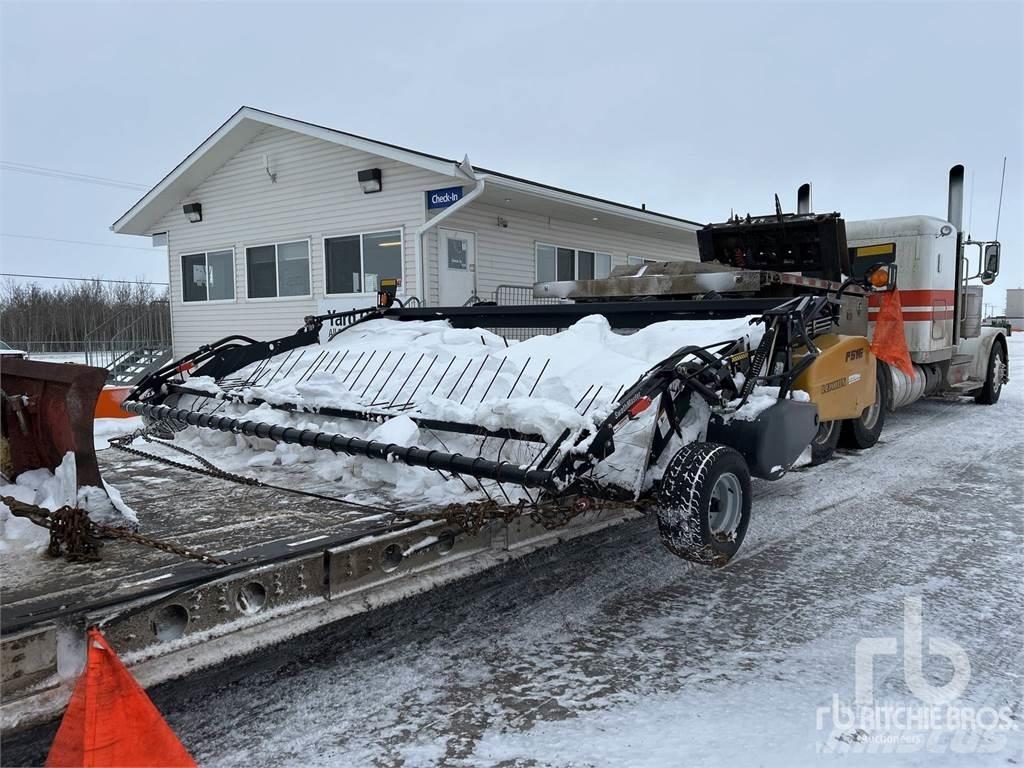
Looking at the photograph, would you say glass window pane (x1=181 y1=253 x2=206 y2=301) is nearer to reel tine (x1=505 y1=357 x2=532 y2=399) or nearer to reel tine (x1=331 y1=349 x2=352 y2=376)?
reel tine (x1=331 y1=349 x2=352 y2=376)

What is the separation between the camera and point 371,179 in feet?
42.0

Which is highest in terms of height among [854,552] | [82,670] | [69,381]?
[69,381]

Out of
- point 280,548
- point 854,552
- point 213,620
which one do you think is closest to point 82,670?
point 213,620

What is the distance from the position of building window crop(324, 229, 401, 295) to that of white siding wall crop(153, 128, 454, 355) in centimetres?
17

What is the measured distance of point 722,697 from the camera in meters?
2.92

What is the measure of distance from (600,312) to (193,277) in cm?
1339

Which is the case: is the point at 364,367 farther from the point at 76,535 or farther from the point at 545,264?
the point at 545,264

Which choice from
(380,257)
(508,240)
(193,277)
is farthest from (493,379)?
(193,277)

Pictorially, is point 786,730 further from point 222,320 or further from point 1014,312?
point 1014,312

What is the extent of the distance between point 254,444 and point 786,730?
3.29 meters

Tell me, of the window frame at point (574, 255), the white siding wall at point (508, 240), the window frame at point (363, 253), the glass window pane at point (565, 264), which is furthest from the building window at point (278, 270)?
the glass window pane at point (565, 264)

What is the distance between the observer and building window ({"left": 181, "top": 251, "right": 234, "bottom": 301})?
15.7 meters

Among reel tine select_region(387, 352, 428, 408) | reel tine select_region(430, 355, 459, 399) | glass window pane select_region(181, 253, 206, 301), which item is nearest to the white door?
glass window pane select_region(181, 253, 206, 301)

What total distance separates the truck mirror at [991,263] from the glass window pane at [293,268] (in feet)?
35.0
